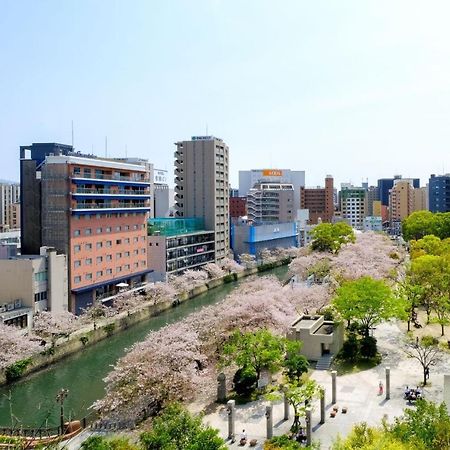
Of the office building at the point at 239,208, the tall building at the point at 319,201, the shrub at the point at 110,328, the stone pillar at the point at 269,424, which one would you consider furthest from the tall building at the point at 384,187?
the stone pillar at the point at 269,424

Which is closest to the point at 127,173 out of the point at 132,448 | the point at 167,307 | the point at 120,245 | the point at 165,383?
the point at 120,245

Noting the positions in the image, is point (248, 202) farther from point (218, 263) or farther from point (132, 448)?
point (132, 448)

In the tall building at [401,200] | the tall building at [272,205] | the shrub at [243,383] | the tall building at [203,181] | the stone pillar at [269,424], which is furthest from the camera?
the tall building at [401,200]

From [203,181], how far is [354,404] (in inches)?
1759

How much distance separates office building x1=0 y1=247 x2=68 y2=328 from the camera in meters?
31.4

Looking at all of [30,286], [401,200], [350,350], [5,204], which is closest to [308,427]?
[350,350]

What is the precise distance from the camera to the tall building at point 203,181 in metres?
62.6

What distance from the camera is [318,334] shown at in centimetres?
2639

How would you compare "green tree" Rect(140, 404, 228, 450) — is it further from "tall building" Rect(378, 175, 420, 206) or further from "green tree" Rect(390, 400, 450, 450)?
"tall building" Rect(378, 175, 420, 206)

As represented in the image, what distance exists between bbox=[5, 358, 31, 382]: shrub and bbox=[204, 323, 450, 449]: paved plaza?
A: 35.7 ft

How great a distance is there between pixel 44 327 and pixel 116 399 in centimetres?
1315

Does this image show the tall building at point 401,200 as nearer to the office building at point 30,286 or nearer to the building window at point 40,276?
the office building at point 30,286

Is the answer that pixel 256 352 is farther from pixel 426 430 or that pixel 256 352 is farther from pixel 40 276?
pixel 40 276

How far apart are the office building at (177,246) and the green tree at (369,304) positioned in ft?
87.2
